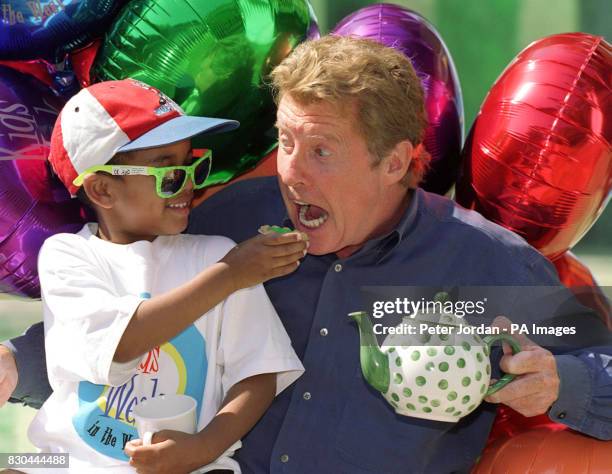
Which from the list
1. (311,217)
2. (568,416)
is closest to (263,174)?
(311,217)

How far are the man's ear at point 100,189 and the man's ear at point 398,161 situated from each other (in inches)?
24.8

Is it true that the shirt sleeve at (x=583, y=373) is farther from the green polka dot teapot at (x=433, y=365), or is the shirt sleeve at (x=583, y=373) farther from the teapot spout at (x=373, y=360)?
the teapot spout at (x=373, y=360)

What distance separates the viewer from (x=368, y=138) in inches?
81.7

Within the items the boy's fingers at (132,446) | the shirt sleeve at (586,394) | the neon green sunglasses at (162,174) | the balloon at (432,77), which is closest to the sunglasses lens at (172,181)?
the neon green sunglasses at (162,174)

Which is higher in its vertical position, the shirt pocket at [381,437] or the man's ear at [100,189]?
the man's ear at [100,189]

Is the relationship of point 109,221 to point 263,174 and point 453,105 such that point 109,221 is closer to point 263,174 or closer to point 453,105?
point 263,174

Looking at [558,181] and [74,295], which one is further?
[558,181]

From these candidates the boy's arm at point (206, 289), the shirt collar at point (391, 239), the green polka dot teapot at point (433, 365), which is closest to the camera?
the green polka dot teapot at point (433, 365)

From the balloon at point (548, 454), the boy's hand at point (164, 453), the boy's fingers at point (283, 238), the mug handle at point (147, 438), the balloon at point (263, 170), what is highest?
the boy's fingers at point (283, 238)

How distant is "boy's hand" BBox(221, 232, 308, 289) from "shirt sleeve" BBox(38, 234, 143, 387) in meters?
0.21

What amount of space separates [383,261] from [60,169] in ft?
2.52

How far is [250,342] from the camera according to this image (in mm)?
1961

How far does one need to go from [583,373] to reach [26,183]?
141 cm

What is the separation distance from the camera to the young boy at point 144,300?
1.81 m
